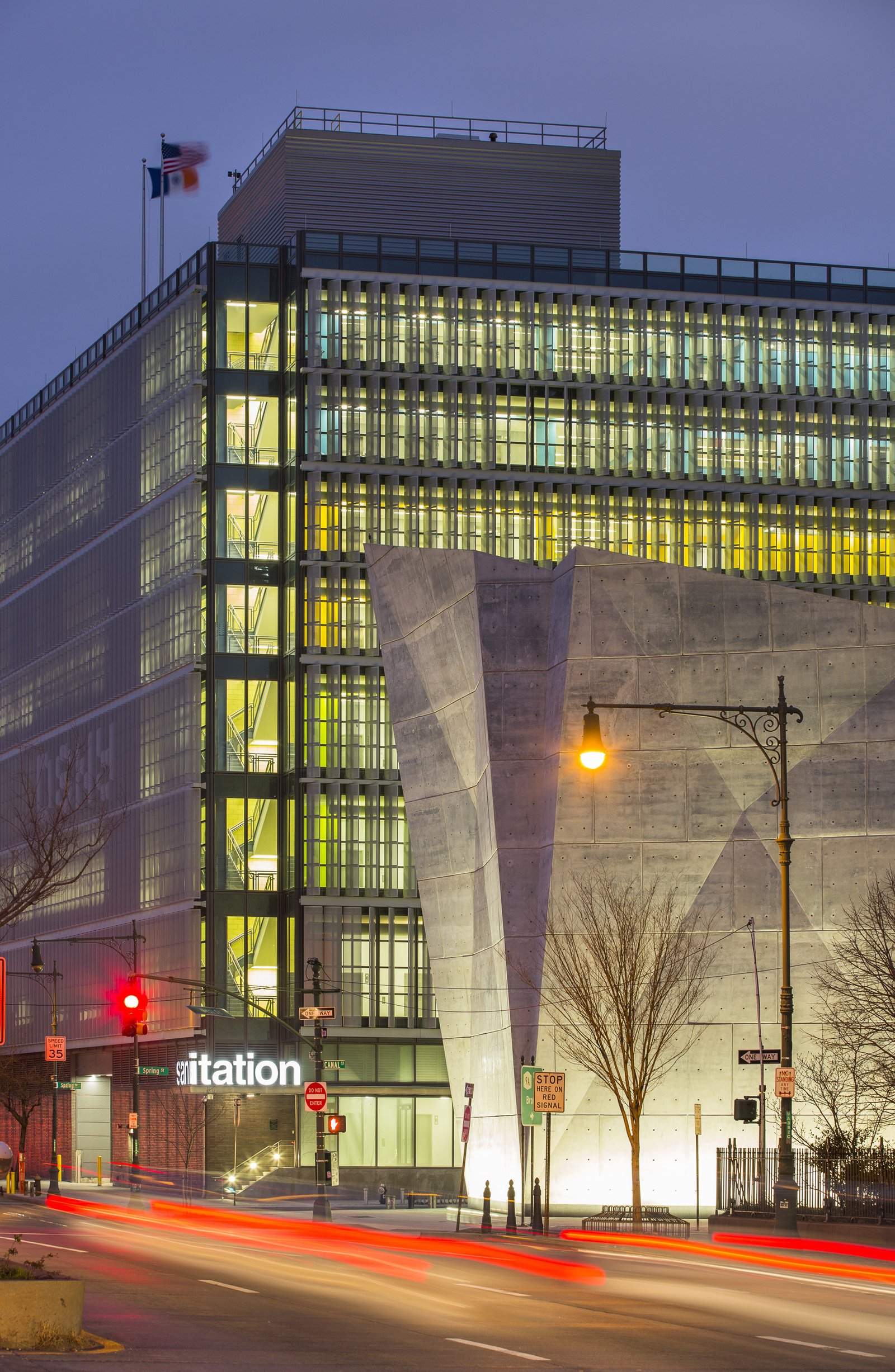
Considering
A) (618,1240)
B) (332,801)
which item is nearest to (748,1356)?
(618,1240)

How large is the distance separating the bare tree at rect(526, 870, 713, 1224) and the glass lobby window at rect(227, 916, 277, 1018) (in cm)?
3470

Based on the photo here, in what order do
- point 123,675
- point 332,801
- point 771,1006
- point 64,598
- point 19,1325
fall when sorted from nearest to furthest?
point 19,1325 < point 771,1006 < point 332,801 < point 123,675 < point 64,598

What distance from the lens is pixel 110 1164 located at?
309 feet

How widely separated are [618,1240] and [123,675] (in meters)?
55.2

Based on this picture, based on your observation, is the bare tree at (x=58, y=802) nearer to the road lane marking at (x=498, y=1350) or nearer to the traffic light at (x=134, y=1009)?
the traffic light at (x=134, y=1009)

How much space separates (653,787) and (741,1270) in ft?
63.5

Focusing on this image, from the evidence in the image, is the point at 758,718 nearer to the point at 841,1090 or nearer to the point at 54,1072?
the point at 841,1090

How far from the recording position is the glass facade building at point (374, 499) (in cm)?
8356

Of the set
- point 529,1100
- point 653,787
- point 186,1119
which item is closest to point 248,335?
point 186,1119

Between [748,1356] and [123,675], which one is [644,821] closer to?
[748,1356]

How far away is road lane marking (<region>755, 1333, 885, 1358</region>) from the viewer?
19.8 meters

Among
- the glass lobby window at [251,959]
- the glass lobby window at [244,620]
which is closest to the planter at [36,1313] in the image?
the glass lobby window at [251,959]

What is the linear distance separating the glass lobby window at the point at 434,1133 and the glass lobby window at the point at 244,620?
1945cm

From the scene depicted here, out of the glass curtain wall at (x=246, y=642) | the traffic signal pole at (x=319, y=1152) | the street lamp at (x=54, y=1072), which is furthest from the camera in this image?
the glass curtain wall at (x=246, y=642)
